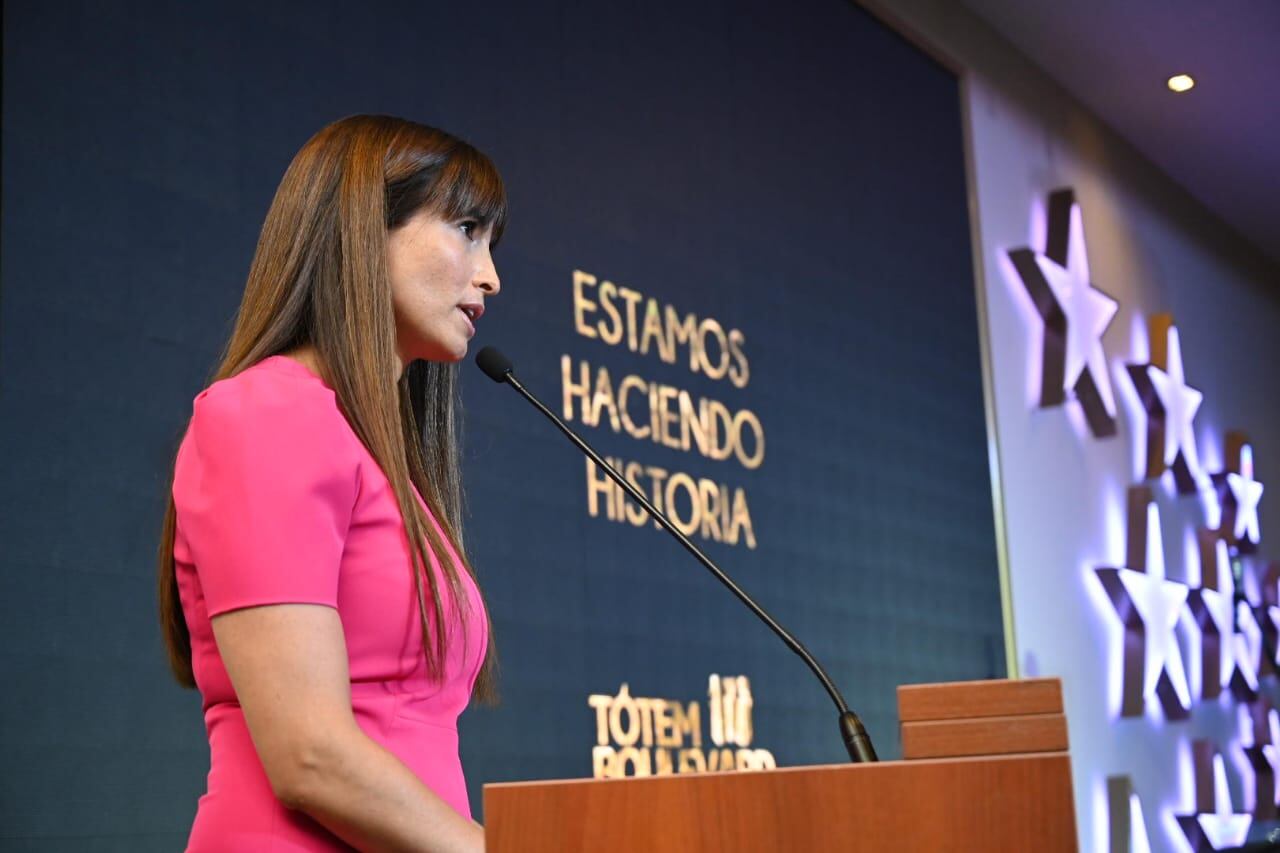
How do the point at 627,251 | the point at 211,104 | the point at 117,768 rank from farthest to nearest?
the point at 627,251 < the point at 211,104 < the point at 117,768

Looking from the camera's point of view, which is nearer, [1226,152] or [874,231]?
[874,231]

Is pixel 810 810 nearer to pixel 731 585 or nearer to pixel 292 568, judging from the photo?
pixel 292 568

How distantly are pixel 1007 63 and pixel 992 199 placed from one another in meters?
0.61

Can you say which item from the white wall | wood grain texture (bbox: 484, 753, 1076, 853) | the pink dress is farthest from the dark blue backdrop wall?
wood grain texture (bbox: 484, 753, 1076, 853)

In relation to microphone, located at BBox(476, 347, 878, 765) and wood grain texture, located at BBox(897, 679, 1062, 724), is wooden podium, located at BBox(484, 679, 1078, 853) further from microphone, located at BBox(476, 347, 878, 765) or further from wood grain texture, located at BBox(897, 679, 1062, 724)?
microphone, located at BBox(476, 347, 878, 765)

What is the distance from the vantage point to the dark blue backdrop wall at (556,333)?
2096 millimetres

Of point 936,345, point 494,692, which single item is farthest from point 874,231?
point 494,692

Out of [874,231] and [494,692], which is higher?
[874,231]

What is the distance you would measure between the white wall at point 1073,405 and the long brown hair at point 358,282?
3.33 meters

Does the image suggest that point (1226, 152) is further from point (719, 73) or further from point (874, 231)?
point (719, 73)

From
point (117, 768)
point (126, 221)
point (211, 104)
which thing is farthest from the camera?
point (211, 104)

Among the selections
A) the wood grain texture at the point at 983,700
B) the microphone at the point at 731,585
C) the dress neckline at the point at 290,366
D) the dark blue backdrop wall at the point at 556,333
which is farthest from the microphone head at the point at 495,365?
the wood grain texture at the point at 983,700

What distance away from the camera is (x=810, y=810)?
2.70ft

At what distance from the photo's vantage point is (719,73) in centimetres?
369
